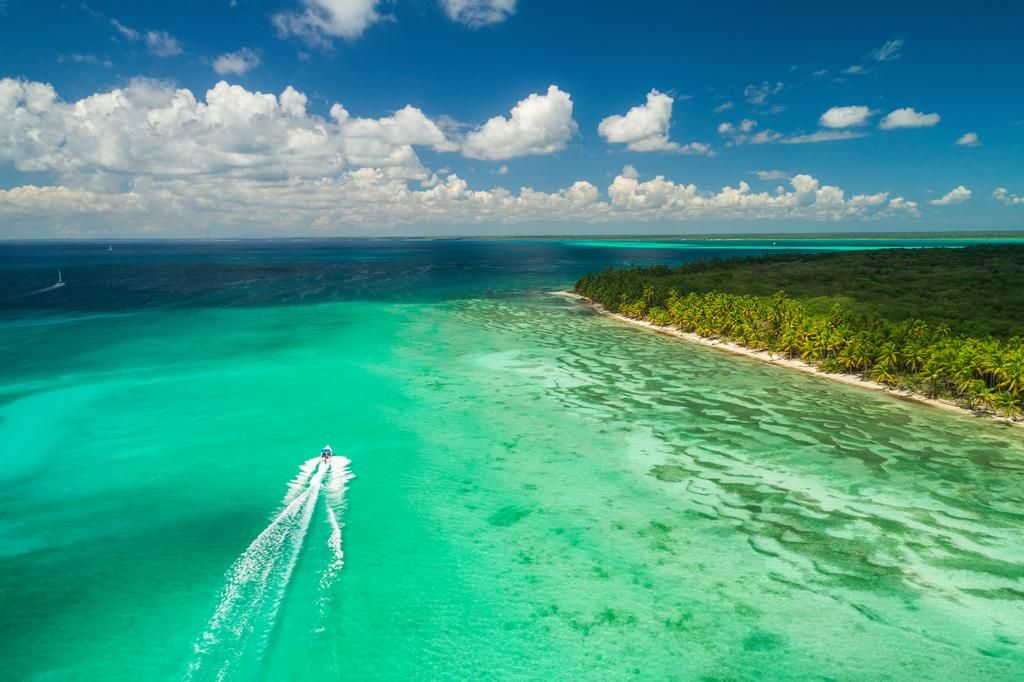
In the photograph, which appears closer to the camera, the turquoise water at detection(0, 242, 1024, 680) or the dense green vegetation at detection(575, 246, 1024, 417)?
the turquoise water at detection(0, 242, 1024, 680)

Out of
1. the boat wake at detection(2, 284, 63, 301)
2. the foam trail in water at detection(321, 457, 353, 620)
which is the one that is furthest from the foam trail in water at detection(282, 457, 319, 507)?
the boat wake at detection(2, 284, 63, 301)

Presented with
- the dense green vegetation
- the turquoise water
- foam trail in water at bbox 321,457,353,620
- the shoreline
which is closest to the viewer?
the turquoise water

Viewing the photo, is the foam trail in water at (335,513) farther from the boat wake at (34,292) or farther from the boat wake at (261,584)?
the boat wake at (34,292)

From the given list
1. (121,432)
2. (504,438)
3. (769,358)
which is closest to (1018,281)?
(769,358)

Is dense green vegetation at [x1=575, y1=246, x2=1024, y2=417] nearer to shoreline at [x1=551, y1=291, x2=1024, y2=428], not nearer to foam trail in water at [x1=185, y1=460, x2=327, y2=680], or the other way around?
shoreline at [x1=551, y1=291, x2=1024, y2=428]

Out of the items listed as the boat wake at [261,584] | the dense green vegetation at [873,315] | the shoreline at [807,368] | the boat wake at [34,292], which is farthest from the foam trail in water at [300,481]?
the boat wake at [34,292]

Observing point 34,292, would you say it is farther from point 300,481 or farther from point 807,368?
point 807,368
